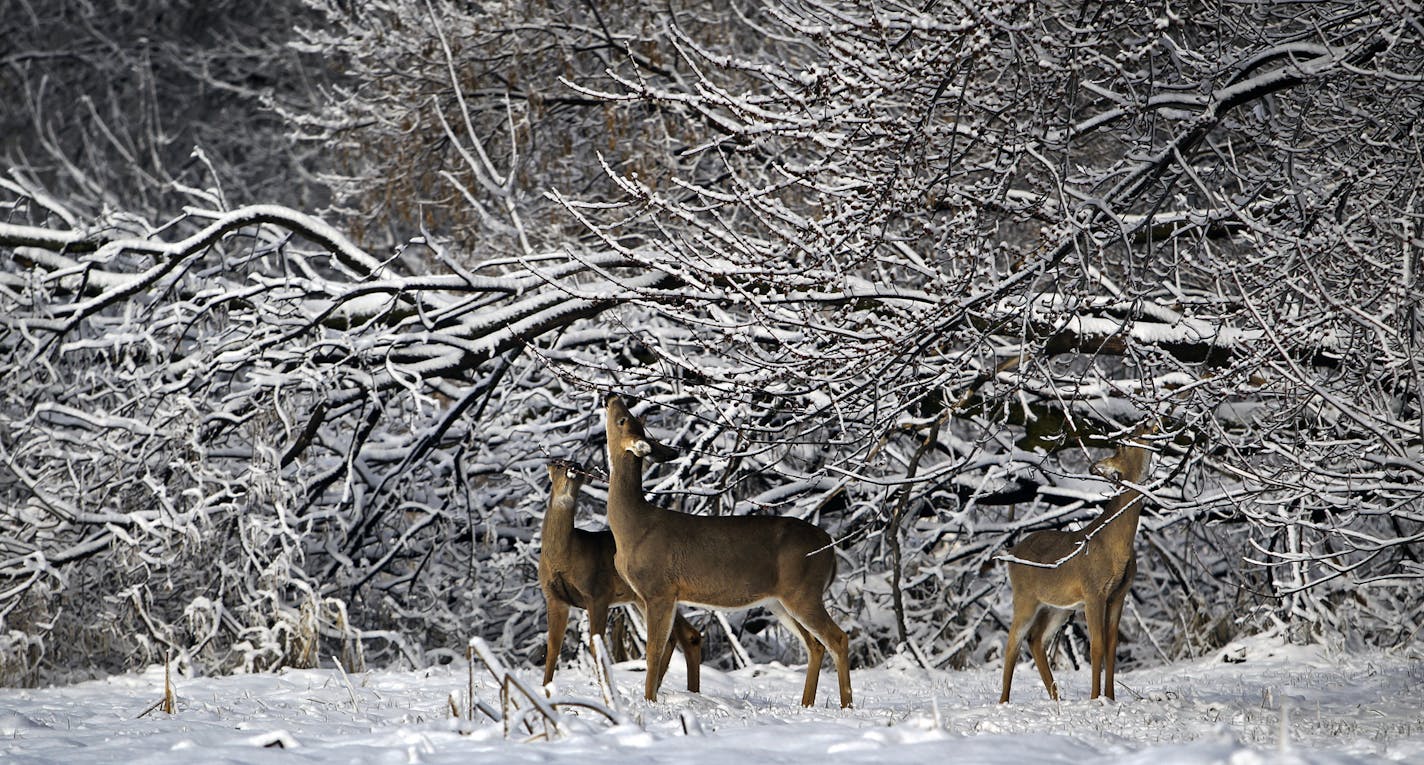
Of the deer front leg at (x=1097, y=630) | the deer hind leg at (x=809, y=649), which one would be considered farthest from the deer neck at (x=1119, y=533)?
the deer hind leg at (x=809, y=649)

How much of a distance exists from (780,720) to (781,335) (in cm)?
247

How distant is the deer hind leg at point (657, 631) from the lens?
7520 millimetres

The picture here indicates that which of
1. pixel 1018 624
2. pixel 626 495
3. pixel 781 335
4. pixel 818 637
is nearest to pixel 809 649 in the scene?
pixel 818 637

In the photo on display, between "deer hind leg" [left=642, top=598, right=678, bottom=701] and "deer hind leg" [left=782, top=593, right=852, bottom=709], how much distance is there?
2.06 ft

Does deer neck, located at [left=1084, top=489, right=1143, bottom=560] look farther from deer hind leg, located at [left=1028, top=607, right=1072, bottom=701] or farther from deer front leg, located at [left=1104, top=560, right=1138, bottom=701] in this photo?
deer hind leg, located at [left=1028, top=607, right=1072, bottom=701]

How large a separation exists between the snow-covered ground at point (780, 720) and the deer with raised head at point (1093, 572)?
0.34 m

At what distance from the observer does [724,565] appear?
765 centimetres

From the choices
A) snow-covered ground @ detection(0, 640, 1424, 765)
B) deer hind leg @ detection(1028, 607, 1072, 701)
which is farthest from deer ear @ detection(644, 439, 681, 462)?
deer hind leg @ detection(1028, 607, 1072, 701)

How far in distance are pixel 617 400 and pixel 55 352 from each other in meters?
6.31

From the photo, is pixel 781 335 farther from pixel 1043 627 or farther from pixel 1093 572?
pixel 1043 627

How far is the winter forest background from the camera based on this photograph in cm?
727

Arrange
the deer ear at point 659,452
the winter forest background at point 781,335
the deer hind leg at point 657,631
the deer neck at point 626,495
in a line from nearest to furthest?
the winter forest background at point 781,335 → the deer hind leg at point 657,631 → the deer neck at point 626,495 → the deer ear at point 659,452

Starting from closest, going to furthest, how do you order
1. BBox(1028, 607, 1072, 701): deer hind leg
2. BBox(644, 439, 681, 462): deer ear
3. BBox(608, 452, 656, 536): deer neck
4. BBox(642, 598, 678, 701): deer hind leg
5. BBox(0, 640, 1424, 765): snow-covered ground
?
BBox(0, 640, 1424, 765): snow-covered ground, BBox(642, 598, 678, 701): deer hind leg, BBox(608, 452, 656, 536): deer neck, BBox(644, 439, 681, 462): deer ear, BBox(1028, 607, 1072, 701): deer hind leg

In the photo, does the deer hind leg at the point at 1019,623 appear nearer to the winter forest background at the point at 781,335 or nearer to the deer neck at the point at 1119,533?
the deer neck at the point at 1119,533
